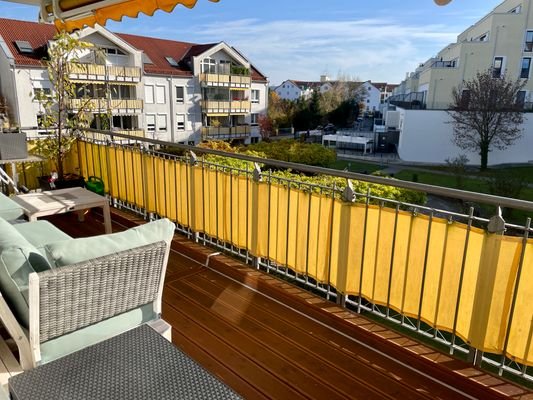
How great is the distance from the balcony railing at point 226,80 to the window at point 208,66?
46 centimetres

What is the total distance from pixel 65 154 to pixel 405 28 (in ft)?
182

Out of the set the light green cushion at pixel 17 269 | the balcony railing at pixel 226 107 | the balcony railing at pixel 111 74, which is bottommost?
the light green cushion at pixel 17 269

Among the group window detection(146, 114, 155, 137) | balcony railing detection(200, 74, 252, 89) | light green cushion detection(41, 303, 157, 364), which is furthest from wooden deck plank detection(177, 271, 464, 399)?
balcony railing detection(200, 74, 252, 89)

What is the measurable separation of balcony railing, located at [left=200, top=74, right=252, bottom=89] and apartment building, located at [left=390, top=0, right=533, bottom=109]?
1750 cm

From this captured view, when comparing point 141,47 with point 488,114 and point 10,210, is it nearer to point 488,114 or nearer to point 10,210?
point 488,114

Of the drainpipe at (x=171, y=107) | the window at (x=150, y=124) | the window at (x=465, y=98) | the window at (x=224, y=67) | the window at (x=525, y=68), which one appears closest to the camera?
the window at (x=150, y=124)

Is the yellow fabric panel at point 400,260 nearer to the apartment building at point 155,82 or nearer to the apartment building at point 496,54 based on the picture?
the apartment building at point 155,82

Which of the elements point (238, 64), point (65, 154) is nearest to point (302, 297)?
point (65, 154)

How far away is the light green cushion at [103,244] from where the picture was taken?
177 cm

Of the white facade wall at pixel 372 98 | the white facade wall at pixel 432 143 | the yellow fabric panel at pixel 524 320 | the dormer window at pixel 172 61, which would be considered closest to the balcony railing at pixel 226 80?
the dormer window at pixel 172 61

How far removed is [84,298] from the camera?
1833 millimetres

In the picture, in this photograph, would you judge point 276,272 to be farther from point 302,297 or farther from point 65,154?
point 65,154

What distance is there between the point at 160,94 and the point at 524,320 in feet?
95.7

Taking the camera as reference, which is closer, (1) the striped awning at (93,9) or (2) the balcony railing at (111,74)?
(1) the striped awning at (93,9)
